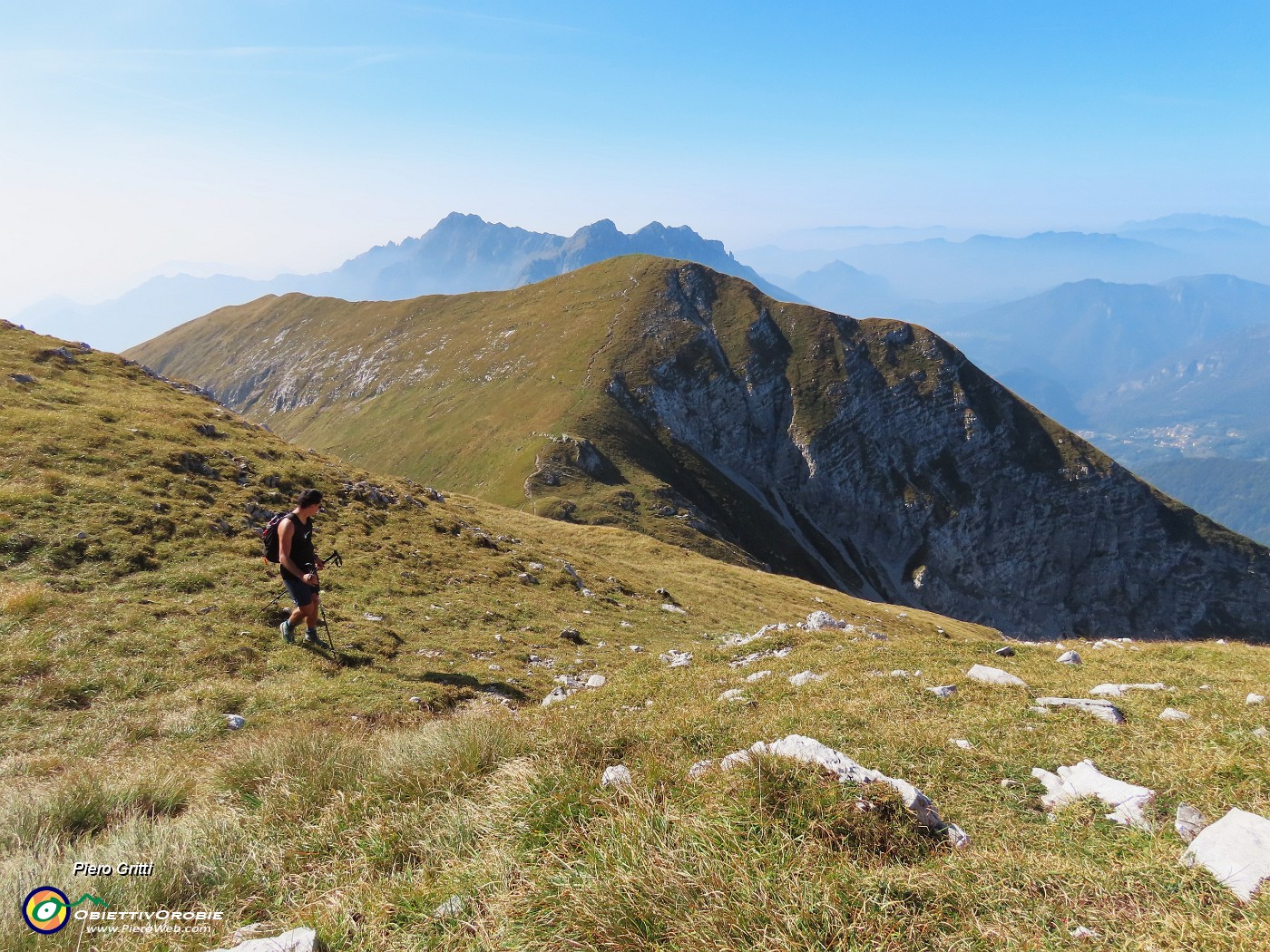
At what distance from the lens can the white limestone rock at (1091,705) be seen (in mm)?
8328

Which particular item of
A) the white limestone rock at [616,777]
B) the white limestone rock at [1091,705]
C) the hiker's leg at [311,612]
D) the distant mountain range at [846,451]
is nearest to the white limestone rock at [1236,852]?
the white limestone rock at [1091,705]

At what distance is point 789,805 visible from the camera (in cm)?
523

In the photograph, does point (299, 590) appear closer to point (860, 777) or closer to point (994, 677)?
point (860, 777)

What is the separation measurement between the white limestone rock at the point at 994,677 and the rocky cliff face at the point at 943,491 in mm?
109256

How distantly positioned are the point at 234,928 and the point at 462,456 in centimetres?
11081

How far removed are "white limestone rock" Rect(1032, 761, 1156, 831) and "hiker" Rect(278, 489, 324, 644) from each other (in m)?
14.3

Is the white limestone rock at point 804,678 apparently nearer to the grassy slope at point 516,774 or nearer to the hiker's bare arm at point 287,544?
the grassy slope at point 516,774

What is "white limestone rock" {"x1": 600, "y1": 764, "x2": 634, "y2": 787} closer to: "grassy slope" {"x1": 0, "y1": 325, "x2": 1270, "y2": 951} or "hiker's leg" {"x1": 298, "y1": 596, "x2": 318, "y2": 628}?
"grassy slope" {"x1": 0, "y1": 325, "x2": 1270, "y2": 951}

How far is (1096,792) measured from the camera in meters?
6.21

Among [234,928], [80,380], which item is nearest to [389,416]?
[80,380]

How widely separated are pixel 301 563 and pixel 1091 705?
16.2 meters

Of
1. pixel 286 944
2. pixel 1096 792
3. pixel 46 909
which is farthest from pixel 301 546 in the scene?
pixel 1096 792

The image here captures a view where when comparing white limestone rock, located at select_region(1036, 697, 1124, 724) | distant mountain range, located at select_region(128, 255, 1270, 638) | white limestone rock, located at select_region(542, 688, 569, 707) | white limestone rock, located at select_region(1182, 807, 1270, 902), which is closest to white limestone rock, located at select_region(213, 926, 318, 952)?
white limestone rock, located at select_region(1182, 807, 1270, 902)

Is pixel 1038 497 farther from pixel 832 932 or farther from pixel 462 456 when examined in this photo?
pixel 832 932
